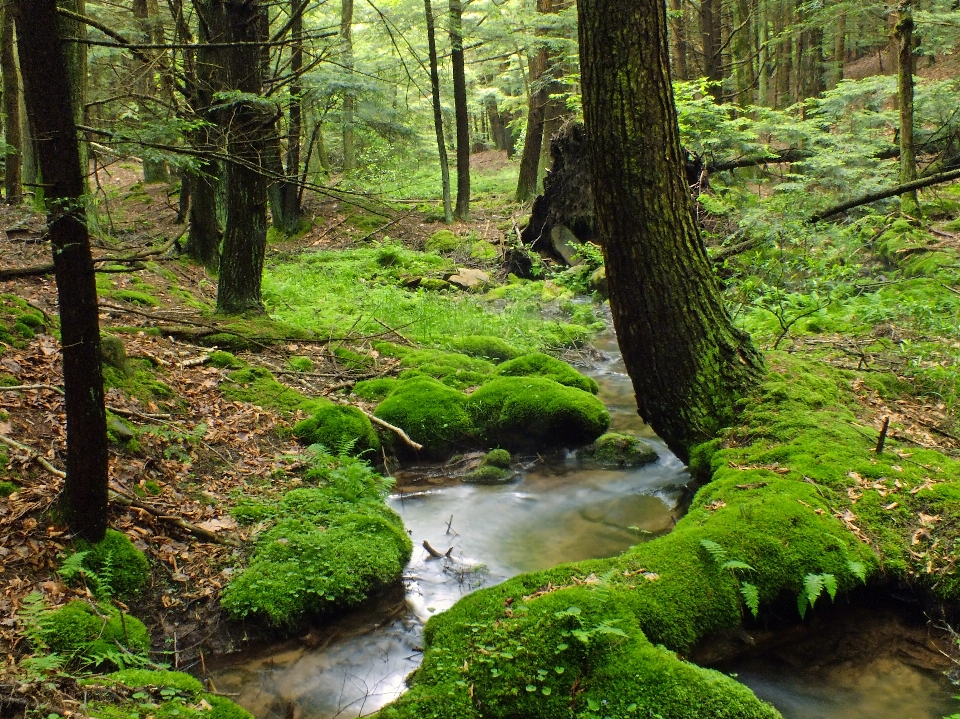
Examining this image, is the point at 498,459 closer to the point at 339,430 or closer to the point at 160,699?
the point at 339,430

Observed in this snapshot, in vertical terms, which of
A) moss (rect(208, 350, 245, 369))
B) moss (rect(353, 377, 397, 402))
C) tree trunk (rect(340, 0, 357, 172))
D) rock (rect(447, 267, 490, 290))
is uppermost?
tree trunk (rect(340, 0, 357, 172))

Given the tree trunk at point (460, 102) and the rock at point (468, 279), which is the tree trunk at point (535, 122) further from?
the rock at point (468, 279)

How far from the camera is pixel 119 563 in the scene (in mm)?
3980

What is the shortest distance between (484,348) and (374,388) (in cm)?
272

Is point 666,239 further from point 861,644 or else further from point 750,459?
point 861,644

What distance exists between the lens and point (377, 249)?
656 inches

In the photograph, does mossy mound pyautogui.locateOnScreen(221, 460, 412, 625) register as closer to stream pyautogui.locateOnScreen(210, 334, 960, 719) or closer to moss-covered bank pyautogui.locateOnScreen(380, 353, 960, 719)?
stream pyautogui.locateOnScreen(210, 334, 960, 719)

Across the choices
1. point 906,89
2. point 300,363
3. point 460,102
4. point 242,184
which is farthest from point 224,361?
point 460,102

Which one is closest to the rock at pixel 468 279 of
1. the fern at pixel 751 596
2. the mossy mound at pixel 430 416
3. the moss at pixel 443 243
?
the moss at pixel 443 243

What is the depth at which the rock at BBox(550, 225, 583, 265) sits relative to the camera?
53.6 ft

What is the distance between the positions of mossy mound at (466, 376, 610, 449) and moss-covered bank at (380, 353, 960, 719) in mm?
2292

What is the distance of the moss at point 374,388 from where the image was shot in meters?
7.75

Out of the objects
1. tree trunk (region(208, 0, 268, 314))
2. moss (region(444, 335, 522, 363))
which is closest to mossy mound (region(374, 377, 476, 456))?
moss (region(444, 335, 522, 363))

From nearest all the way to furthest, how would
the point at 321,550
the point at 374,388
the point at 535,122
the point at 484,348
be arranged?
the point at 321,550, the point at 374,388, the point at 484,348, the point at 535,122
